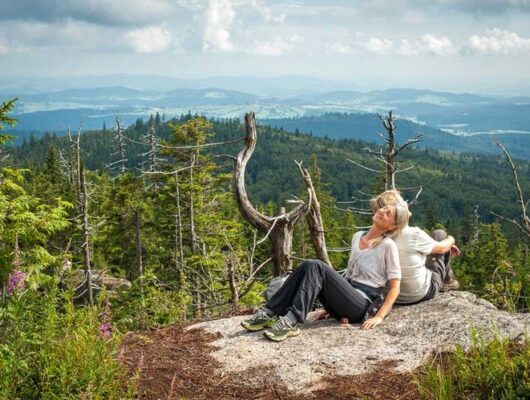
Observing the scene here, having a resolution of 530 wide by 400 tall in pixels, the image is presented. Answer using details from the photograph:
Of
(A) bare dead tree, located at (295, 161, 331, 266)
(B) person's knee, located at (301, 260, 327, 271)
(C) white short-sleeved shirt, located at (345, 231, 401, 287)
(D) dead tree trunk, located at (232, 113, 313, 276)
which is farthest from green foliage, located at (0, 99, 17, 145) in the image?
(C) white short-sleeved shirt, located at (345, 231, 401, 287)

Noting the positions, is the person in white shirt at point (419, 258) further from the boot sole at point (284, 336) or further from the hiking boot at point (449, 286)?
the boot sole at point (284, 336)

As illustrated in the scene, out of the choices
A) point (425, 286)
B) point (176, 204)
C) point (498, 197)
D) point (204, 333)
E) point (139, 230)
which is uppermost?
point (425, 286)

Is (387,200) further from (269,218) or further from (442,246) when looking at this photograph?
(269,218)

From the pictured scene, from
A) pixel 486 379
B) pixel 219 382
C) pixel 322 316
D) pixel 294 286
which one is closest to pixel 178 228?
pixel 322 316

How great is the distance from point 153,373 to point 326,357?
1.67 metres

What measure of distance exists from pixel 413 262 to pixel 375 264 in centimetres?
47

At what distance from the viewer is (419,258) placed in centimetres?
640

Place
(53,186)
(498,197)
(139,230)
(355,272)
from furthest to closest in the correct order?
1. (498,197)
2. (53,186)
3. (139,230)
4. (355,272)

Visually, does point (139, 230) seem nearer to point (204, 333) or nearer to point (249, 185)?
point (204, 333)

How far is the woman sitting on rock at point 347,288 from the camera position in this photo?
6.01 meters

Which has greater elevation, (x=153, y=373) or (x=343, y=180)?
(x=153, y=373)

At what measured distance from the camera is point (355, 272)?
6.49m

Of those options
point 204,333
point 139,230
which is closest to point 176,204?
point 139,230

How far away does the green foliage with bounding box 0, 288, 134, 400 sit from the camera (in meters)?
3.79
